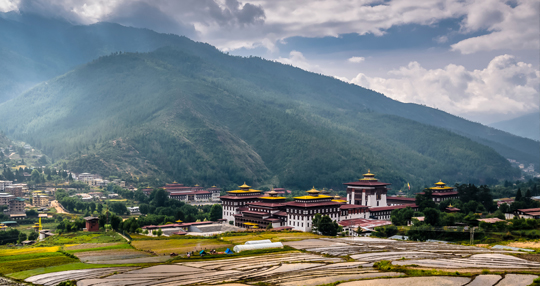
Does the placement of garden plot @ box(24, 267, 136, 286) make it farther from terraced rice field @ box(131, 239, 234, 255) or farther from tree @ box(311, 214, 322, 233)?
tree @ box(311, 214, 322, 233)

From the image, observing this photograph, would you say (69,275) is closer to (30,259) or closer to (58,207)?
(30,259)

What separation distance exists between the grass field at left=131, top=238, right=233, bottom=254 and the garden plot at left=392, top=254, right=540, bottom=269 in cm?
2342

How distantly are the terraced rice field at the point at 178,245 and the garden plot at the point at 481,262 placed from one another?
23493mm

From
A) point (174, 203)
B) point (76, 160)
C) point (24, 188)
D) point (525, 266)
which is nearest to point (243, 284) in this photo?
point (525, 266)

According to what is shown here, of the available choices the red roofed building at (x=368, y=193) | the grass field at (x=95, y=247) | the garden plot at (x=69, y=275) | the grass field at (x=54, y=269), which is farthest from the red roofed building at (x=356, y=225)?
the garden plot at (x=69, y=275)

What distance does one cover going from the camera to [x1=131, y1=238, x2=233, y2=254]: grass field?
58.7 meters

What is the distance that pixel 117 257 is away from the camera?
53.8m

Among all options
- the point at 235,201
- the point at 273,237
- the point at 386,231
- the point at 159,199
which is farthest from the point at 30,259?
the point at 159,199

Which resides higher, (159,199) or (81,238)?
(159,199)

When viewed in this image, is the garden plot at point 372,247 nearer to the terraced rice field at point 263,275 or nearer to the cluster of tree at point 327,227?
the terraced rice field at point 263,275

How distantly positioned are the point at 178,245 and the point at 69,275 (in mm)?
19420

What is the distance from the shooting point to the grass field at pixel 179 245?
193ft

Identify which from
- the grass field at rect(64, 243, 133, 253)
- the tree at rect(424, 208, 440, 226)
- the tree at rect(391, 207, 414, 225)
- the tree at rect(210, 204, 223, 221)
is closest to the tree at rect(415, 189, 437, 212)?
the tree at rect(391, 207, 414, 225)

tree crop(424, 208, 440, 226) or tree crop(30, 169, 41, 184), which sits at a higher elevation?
tree crop(30, 169, 41, 184)
